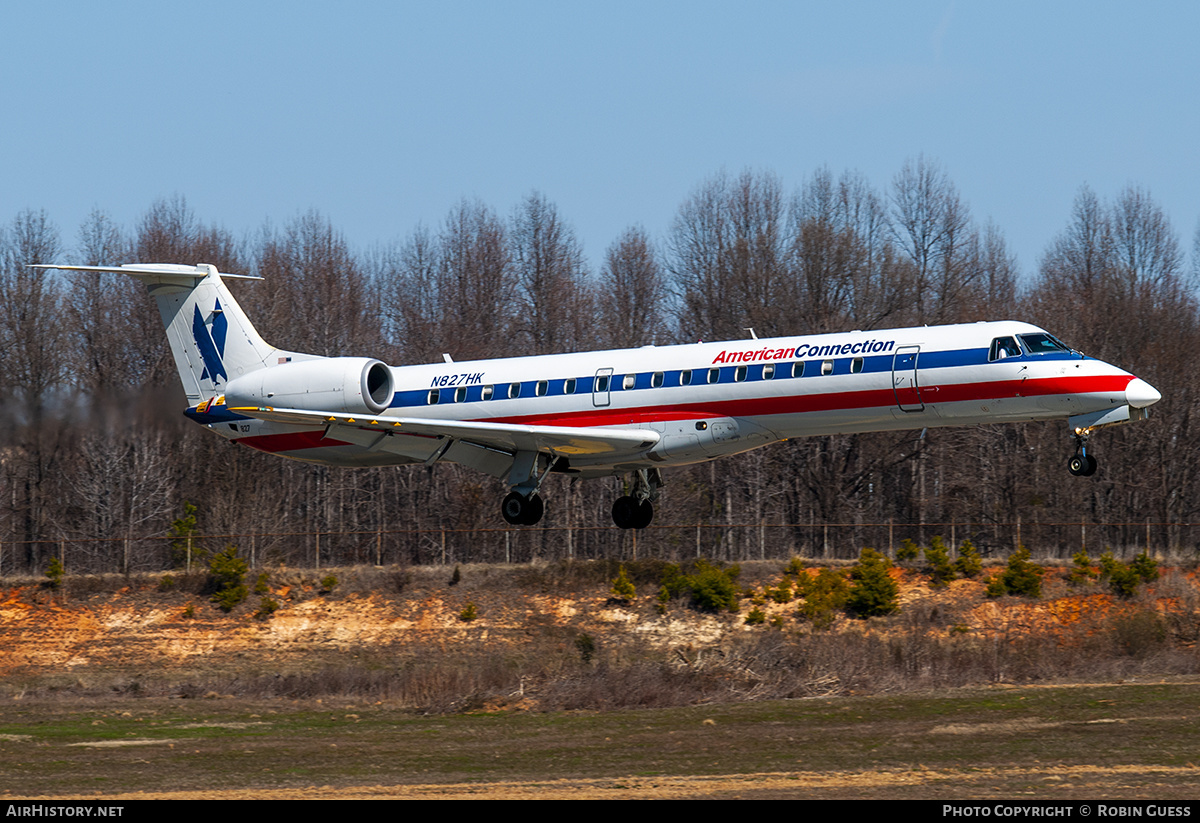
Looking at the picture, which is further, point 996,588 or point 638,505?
point 996,588

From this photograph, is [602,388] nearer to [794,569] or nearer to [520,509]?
[520,509]

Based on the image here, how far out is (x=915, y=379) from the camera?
24.1 m

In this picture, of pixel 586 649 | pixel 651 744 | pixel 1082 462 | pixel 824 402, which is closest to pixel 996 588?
pixel 586 649

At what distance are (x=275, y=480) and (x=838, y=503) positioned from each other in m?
22.3

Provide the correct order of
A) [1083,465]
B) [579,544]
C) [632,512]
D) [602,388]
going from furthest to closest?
[579,544] → [632,512] → [602,388] → [1083,465]

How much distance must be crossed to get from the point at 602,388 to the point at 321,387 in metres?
5.70

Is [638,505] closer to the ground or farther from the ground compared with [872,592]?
farther from the ground

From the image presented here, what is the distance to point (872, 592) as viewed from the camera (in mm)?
37656

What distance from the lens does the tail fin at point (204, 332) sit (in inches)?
1212

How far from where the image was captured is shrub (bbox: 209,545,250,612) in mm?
39969

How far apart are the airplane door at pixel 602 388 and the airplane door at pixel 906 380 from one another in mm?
5561

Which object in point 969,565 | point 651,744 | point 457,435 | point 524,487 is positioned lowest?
point 651,744
